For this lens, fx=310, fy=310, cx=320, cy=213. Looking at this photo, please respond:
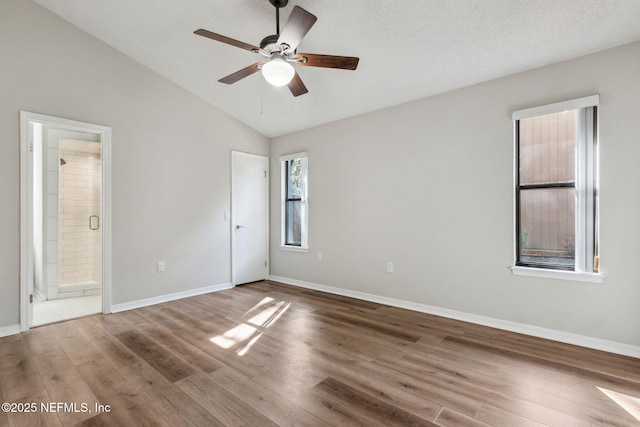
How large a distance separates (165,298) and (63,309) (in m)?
1.22

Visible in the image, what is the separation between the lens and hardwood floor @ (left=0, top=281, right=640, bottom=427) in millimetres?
1880

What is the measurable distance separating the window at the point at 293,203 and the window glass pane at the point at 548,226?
3138 mm

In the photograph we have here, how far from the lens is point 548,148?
307cm

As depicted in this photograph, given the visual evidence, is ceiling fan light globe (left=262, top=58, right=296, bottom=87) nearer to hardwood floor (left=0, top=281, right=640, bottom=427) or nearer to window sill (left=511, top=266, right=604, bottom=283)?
hardwood floor (left=0, top=281, right=640, bottom=427)

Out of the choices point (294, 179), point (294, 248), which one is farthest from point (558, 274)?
point (294, 179)

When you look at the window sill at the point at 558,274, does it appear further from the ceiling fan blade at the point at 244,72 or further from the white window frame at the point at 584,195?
the ceiling fan blade at the point at 244,72

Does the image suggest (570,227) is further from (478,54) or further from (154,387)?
(154,387)

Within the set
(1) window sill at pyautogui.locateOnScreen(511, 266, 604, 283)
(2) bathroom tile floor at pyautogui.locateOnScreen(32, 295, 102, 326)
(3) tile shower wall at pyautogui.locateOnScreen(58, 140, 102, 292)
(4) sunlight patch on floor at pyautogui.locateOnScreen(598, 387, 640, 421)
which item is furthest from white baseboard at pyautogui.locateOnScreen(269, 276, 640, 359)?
(3) tile shower wall at pyautogui.locateOnScreen(58, 140, 102, 292)

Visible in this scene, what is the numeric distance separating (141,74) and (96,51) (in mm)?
508

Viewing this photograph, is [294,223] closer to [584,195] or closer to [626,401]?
[584,195]

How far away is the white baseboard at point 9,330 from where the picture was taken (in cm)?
310

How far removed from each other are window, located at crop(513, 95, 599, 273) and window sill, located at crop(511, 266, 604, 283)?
0.07m

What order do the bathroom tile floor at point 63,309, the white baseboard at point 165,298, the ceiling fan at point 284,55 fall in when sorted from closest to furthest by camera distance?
1. the ceiling fan at point 284,55
2. the bathroom tile floor at point 63,309
3. the white baseboard at point 165,298

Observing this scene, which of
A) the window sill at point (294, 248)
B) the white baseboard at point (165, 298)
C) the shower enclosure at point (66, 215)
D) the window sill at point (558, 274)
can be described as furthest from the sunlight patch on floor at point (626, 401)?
the shower enclosure at point (66, 215)
